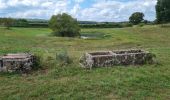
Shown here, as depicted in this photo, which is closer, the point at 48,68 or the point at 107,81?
the point at 107,81

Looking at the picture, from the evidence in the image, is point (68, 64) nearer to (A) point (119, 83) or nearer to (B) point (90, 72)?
(B) point (90, 72)

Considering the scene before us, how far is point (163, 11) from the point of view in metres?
88.4

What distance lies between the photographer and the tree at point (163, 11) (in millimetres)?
87938

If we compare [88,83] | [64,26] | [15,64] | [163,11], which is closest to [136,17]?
[163,11]

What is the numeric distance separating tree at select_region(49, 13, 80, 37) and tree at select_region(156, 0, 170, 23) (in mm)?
33974

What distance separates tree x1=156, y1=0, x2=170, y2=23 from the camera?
8794 centimetres

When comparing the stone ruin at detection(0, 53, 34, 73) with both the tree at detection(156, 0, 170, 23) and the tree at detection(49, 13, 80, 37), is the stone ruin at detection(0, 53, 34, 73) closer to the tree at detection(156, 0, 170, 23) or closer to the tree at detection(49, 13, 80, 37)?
the tree at detection(49, 13, 80, 37)

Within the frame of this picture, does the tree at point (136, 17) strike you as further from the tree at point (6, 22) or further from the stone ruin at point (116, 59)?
the stone ruin at point (116, 59)

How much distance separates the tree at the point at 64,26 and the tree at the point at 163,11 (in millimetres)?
33974

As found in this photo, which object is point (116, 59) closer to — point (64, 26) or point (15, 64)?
point (15, 64)

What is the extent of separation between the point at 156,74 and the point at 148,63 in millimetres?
2486

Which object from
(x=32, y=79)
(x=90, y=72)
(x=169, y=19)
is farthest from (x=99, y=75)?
(x=169, y=19)

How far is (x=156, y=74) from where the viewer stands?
46.7ft

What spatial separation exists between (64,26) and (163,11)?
37162mm
